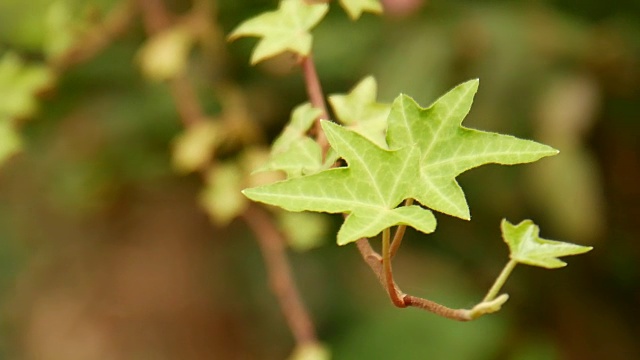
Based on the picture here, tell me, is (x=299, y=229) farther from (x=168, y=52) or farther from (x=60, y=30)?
(x=60, y=30)

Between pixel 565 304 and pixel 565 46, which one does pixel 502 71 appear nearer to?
pixel 565 46


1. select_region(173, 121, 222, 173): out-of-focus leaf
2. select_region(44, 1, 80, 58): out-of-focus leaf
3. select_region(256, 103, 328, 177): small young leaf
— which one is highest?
select_region(44, 1, 80, 58): out-of-focus leaf

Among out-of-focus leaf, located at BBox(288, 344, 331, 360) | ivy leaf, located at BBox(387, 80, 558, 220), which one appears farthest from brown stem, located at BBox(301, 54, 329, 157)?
out-of-focus leaf, located at BBox(288, 344, 331, 360)

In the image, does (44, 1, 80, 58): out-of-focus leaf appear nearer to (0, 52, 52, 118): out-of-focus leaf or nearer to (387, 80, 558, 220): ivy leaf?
(0, 52, 52, 118): out-of-focus leaf

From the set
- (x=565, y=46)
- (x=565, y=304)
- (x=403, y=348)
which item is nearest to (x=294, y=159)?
(x=565, y=46)

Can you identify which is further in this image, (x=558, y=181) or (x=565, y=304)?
(x=565, y=304)

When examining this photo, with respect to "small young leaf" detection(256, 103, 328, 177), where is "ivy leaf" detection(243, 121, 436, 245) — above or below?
below

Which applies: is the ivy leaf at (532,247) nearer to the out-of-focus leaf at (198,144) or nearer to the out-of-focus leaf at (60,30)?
the out-of-focus leaf at (198,144)
